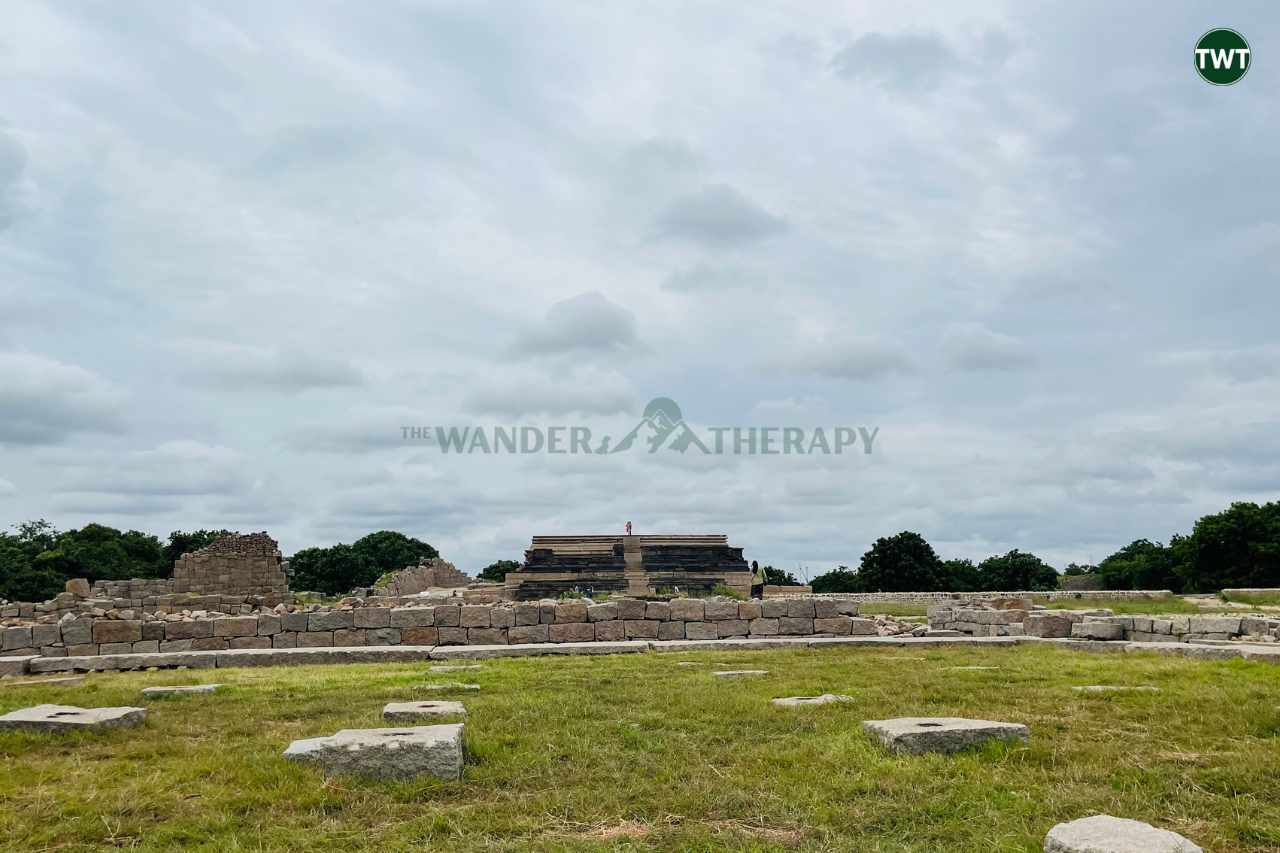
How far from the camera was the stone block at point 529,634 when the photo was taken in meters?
17.4

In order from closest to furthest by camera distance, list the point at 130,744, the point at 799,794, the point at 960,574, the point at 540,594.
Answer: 1. the point at 799,794
2. the point at 130,744
3. the point at 540,594
4. the point at 960,574

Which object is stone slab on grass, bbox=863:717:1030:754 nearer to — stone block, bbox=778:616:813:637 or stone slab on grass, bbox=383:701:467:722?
stone slab on grass, bbox=383:701:467:722

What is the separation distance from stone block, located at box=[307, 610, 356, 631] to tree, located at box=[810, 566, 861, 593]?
1484 inches

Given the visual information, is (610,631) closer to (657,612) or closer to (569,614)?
(569,614)

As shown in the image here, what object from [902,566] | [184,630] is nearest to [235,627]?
[184,630]

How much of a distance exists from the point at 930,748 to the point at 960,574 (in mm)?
51397

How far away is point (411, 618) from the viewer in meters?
17.4

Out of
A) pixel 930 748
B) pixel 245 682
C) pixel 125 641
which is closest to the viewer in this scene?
pixel 930 748

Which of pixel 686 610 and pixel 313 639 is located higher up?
pixel 686 610

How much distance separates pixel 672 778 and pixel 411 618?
12.7m

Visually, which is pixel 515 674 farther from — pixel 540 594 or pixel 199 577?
pixel 540 594

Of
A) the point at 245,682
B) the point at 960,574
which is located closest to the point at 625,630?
the point at 245,682

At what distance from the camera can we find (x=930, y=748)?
19.1 feet

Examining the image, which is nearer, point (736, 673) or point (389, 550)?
point (736, 673)
